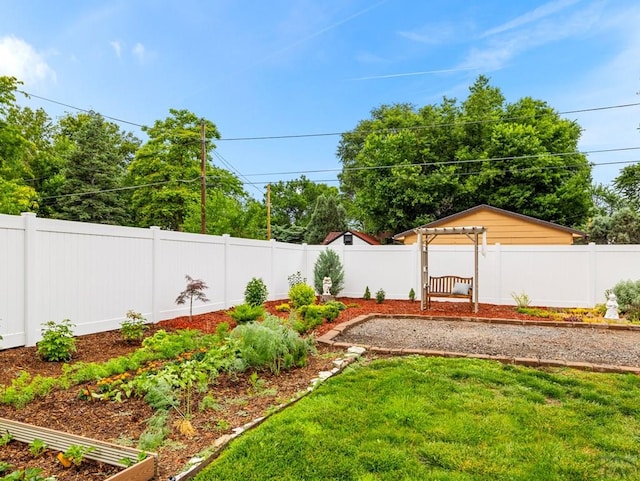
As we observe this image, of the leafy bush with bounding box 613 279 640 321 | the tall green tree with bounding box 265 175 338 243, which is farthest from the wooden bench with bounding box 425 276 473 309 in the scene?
the tall green tree with bounding box 265 175 338 243

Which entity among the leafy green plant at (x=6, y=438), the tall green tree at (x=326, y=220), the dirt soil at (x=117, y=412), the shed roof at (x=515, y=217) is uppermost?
the tall green tree at (x=326, y=220)

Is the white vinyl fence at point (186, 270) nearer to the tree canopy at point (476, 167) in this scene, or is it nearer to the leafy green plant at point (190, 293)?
the leafy green plant at point (190, 293)

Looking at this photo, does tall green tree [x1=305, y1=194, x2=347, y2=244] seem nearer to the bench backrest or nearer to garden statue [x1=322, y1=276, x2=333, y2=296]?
garden statue [x1=322, y1=276, x2=333, y2=296]

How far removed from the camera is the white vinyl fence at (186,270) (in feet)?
15.7

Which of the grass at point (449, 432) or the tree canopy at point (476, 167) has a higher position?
the tree canopy at point (476, 167)

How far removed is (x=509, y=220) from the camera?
13297mm

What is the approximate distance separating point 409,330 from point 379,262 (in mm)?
4736

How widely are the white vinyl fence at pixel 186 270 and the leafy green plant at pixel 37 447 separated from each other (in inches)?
115

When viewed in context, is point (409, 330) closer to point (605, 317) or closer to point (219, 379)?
point (219, 379)

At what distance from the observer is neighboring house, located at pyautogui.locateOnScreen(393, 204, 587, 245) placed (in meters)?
12.7

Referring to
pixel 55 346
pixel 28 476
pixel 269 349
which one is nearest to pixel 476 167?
pixel 269 349

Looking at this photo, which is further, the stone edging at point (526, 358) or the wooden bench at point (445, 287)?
the wooden bench at point (445, 287)

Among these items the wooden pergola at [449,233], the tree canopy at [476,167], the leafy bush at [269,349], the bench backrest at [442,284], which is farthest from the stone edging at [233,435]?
the tree canopy at [476,167]

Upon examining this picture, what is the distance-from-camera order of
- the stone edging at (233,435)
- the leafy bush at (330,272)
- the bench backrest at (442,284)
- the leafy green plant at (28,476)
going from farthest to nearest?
the leafy bush at (330,272)
the bench backrest at (442,284)
the stone edging at (233,435)
the leafy green plant at (28,476)
